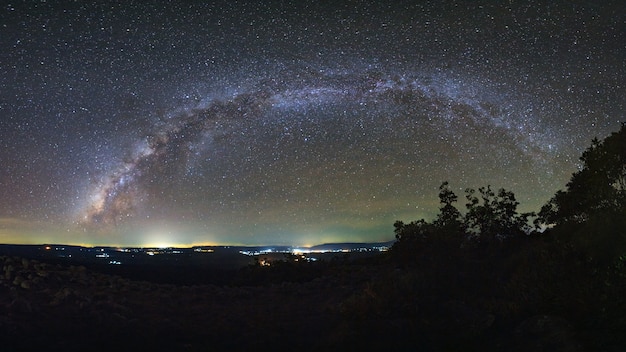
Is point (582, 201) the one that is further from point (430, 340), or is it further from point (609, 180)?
point (430, 340)

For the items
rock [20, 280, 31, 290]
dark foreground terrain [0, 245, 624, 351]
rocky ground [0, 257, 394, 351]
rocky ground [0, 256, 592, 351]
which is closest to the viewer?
dark foreground terrain [0, 245, 624, 351]

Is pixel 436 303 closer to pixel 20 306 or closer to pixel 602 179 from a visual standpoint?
pixel 602 179

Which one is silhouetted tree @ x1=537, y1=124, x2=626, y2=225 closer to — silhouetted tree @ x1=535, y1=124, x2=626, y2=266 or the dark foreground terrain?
silhouetted tree @ x1=535, y1=124, x2=626, y2=266

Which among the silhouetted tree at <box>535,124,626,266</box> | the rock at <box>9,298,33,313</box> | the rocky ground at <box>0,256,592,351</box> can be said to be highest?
the silhouetted tree at <box>535,124,626,266</box>

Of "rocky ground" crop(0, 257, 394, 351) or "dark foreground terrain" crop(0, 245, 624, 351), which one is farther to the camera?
"rocky ground" crop(0, 257, 394, 351)

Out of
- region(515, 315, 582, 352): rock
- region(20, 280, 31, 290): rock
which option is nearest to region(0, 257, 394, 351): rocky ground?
region(20, 280, 31, 290): rock

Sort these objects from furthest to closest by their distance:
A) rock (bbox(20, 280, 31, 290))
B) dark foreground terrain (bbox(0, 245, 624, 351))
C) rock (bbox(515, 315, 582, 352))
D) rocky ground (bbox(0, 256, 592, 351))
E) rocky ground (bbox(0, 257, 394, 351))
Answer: rock (bbox(20, 280, 31, 290))
rocky ground (bbox(0, 257, 394, 351))
rocky ground (bbox(0, 256, 592, 351))
dark foreground terrain (bbox(0, 245, 624, 351))
rock (bbox(515, 315, 582, 352))

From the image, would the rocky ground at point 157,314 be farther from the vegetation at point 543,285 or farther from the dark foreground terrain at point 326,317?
the vegetation at point 543,285

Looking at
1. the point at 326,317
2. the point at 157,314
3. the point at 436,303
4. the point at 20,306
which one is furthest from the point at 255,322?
the point at 20,306

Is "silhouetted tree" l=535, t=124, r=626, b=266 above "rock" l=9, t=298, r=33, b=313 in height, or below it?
above

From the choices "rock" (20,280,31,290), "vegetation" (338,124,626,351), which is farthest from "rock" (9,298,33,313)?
"vegetation" (338,124,626,351)

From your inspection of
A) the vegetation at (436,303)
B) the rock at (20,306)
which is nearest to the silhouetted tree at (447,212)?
the vegetation at (436,303)
